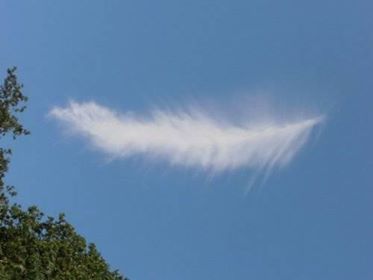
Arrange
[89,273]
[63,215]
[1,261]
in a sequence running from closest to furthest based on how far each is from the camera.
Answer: [1,261] → [89,273] → [63,215]

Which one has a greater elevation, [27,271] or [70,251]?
[70,251]

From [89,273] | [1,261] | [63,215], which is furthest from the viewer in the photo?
[63,215]

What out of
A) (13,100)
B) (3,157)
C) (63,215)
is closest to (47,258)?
(63,215)

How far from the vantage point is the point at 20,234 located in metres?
47.0

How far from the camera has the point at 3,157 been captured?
48812 mm

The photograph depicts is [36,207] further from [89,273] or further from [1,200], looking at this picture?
[89,273]

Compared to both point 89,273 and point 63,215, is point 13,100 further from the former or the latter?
point 89,273

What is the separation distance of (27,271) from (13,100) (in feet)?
45.8

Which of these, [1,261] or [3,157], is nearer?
[1,261]

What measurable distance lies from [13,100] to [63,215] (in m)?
9.79

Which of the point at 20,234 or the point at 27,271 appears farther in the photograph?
the point at 20,234

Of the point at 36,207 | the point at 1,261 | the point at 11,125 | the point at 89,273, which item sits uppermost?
the point at 11,125

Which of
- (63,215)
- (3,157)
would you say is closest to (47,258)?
(63,215)

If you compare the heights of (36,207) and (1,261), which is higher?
(36,207)
